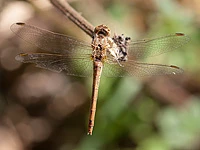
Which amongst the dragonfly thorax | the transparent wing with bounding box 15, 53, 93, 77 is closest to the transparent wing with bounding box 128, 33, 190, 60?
the dragonfly thorax

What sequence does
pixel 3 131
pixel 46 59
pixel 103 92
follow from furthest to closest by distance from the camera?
pixel 3 131
pixel 103 92
pixel 46 59

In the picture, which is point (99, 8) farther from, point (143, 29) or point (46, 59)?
point (46, 59)

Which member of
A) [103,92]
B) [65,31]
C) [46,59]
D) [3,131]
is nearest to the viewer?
[46,59]

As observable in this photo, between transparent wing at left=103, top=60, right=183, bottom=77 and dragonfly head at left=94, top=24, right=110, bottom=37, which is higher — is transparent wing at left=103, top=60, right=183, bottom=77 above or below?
below

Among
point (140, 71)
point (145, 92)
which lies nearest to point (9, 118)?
point (145, 92)

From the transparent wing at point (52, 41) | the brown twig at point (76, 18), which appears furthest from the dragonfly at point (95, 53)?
the brown twig at point (76, 18)

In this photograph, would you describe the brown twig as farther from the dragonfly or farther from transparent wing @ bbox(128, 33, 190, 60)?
transparent wing @ bbox(128, 33, 190, 60)

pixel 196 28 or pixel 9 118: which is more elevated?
pixel 196 28

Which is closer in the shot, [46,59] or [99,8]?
[46,59]

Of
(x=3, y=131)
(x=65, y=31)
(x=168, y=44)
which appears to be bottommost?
(x=3, y=131)
